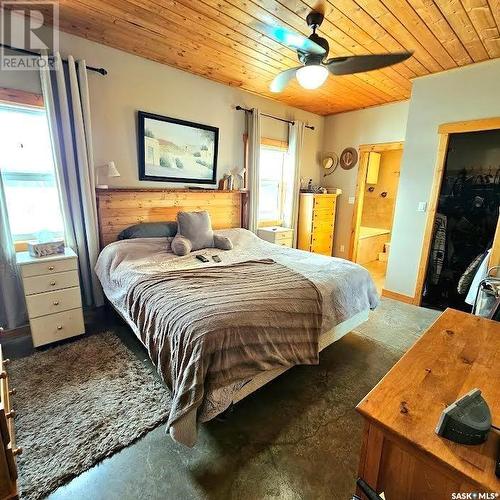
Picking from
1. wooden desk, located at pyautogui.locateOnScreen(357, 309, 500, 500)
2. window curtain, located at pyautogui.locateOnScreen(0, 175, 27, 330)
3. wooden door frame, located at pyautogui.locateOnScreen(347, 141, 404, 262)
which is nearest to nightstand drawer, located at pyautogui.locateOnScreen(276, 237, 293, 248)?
wooden door frame, located at pyautogui.locateOnScreen(347, 141, 404, 262)

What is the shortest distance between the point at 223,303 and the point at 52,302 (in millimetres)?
1653

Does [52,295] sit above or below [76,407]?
above

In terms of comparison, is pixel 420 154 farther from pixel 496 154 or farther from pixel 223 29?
pixel 223 29

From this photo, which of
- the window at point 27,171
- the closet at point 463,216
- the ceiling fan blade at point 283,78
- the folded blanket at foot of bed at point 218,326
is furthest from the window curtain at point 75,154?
the closet at point 463,216

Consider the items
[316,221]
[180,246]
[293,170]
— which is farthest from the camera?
[316,221]

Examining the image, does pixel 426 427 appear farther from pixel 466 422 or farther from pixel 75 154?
pixel 75 154

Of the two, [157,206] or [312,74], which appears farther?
[157,206]

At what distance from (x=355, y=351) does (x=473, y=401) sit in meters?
1.85

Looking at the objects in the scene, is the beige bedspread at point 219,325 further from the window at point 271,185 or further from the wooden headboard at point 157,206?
the window at point 271,185

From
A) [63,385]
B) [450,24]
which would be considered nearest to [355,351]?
[63,385]

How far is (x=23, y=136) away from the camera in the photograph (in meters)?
2.43

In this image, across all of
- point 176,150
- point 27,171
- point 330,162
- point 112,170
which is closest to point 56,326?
point 27,171

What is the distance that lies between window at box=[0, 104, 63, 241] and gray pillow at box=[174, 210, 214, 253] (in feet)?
3.72

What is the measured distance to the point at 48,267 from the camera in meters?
2.26
